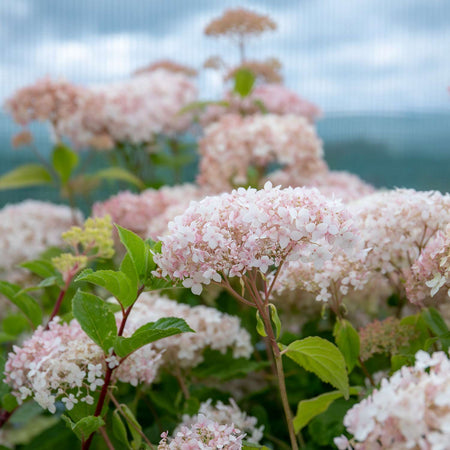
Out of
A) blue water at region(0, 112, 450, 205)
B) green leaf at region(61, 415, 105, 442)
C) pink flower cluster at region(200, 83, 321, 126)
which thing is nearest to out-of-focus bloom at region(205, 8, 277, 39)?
pink flower cluster at region(200, 83, 321, 126)

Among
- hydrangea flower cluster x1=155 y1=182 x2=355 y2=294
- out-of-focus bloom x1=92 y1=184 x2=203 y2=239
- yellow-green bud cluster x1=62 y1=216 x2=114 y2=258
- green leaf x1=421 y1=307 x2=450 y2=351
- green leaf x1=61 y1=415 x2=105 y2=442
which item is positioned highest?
hydrangea flower cluster x1=155 y1=182 x2=355 y2=294

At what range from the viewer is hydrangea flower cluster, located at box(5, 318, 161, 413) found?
519mm

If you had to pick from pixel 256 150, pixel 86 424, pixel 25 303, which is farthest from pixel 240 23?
pixel 86 424

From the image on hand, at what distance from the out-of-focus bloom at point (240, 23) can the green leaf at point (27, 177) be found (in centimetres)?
46

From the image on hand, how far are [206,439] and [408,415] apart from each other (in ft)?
0.68

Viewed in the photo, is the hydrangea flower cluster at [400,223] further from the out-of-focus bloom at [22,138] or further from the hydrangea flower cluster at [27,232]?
the out-of-focus bloom at [22,138]

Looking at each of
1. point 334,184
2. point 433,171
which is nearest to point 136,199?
point 334,184

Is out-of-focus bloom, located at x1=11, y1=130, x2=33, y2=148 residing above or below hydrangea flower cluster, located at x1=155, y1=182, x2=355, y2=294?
below

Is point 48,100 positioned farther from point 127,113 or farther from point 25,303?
point 25,303

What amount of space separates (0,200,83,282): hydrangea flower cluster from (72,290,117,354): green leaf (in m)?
0.66

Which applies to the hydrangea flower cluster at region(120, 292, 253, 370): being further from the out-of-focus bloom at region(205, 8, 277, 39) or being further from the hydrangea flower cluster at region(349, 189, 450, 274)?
the out-of-focus bloom at region(205, 8, 277, 39)

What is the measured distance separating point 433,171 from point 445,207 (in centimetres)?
132

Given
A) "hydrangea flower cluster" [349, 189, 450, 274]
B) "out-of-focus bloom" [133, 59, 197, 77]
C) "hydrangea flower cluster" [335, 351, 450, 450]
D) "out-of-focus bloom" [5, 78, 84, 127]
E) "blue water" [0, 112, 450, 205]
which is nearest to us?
"hydrangea flower cluster" [335, 351, 450, 450]

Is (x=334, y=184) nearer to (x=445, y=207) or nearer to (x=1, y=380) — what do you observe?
(x=445, y=207)
